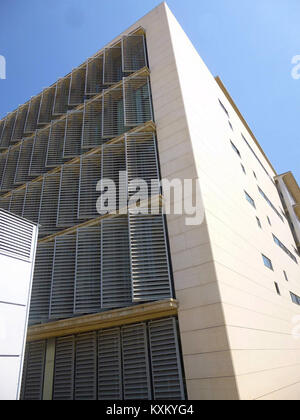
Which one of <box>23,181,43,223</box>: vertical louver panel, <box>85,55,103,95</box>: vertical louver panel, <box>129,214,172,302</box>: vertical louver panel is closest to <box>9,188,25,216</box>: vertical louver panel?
<box>23,181,43,223</box>: vertical louver panel

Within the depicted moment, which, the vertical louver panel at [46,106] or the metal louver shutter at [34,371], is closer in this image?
the metal louver shutter at [34,371]

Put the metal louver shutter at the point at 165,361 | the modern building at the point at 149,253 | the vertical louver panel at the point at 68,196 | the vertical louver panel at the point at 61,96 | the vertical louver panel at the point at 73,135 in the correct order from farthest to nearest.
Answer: the vertical louver panel at the point at 61,96, the vertical louver panel at the point at 73,135, the vertical louver panel at the point at 68,196, the modern building at the point at 149,253, the metal louver shutter at the point at 165,361

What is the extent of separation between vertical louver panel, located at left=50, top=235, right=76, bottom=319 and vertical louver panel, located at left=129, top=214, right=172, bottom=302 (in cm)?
297

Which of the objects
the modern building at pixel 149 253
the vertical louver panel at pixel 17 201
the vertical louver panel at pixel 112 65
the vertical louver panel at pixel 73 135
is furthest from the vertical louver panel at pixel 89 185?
the vertical louver panel at pixel 112 65

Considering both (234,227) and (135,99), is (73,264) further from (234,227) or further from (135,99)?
(135,99)

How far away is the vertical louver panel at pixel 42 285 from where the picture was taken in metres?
10.6

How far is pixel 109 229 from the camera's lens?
10.9m

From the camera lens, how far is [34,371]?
398 inches

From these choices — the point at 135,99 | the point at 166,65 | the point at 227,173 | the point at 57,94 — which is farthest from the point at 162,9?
the point at 227,173

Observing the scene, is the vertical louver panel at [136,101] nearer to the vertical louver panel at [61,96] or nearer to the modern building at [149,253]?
the modern building at [149,253]

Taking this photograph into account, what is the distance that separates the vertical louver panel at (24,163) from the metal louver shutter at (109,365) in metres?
10.5

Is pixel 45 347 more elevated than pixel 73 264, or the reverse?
pixel 73 264
